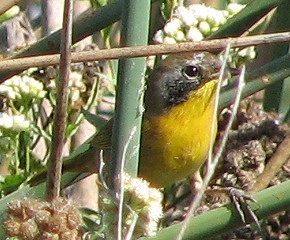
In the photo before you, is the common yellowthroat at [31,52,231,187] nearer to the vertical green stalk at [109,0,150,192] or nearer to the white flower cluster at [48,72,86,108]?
the white flower cluster at [48,72,86,108]

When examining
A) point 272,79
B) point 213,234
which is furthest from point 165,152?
point 213,234

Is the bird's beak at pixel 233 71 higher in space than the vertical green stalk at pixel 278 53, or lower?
lower

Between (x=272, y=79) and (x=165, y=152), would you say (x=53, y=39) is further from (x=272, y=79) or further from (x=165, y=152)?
(x=165, y=152)

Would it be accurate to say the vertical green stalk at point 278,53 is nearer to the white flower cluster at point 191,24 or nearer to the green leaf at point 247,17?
the white flower cluster at point 191,24

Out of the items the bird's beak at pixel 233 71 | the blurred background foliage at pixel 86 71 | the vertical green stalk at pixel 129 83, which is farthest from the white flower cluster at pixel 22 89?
the vertical green stalk at pixel 129 83

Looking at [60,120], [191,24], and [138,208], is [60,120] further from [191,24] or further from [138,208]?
[191,24]

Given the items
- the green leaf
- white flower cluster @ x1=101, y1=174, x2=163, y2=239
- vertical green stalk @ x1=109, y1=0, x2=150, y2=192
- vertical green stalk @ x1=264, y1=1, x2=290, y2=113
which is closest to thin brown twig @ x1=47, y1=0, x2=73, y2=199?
white flower cluster @ x1=101, y1=174, x2=163, y2=239
